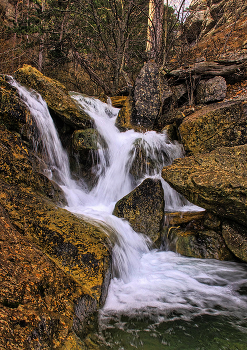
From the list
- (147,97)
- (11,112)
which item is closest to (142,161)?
(147,97)

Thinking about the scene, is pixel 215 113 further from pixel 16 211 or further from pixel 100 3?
pixel 100 3

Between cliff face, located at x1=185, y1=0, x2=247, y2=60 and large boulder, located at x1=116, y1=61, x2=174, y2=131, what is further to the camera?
cliff face, located at x1=185, y1=0, x2=247, y2=60

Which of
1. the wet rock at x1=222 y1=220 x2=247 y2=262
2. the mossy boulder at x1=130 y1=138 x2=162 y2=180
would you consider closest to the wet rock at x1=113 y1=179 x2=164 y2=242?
the wet rock at x1=222 y1=220 x2=247 y2=262

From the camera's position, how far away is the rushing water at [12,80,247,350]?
205cm

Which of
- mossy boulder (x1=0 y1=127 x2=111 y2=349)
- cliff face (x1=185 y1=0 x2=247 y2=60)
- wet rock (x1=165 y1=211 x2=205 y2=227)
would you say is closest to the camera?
mossy boulder (x1=0 y1=127 x2=111 y2=349)

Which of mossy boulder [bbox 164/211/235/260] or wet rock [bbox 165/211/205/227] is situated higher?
wet rock [bbox 165/211/205/227]

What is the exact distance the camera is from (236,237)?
3979 millimetres

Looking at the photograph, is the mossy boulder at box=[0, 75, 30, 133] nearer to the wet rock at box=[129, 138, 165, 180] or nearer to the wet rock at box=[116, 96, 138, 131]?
the wet rock at box=[129, 138, 165, 180]

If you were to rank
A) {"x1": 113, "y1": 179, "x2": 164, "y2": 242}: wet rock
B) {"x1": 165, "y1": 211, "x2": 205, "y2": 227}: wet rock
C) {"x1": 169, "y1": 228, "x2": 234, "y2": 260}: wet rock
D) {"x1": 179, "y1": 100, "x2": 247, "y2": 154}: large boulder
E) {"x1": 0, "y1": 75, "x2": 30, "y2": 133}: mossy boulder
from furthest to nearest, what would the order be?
1. {"x1": 179, "y1": 100, "x2": 247, "y2": 154}: large boulder
2. {"x1": 165, "y1": 211, "x2": 205, "y2": 227}: wet rock
3. {"x1": 113, "y1": 179, "x2": 164, "y2": 242}: wet rock
4. {"x1": 0, "y1": 75, "x2": 30, "y2": 133}: mossy boulder
5. {"x1": 169, "y1": 228, "x2": 234, "y2": 260}: wet rock

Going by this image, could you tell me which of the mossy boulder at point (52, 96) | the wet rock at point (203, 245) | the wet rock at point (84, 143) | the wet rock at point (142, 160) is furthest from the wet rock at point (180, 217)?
the mossy boulder at point (52, 96)

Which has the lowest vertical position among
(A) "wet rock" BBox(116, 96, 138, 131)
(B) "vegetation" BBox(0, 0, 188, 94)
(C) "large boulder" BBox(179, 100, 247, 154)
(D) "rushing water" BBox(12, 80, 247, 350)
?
(D) "rushing water" BBox(12, 80, 247, 350)

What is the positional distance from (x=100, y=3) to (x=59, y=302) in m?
13.8

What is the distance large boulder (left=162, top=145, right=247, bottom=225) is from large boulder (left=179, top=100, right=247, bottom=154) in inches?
55.0

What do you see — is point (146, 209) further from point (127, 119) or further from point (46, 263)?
point (127, 119)
